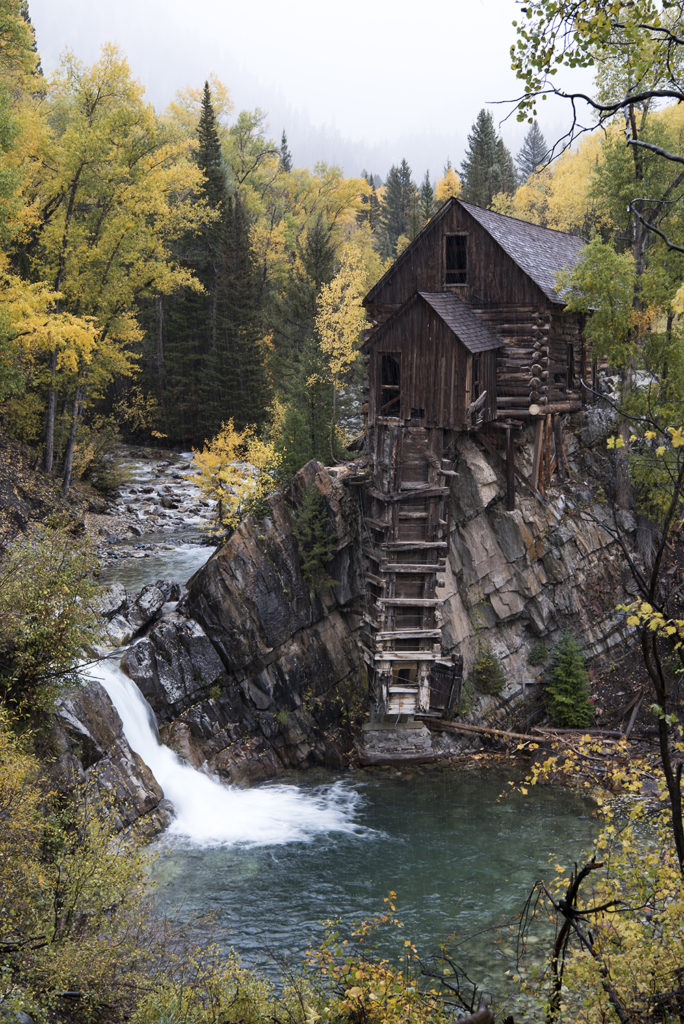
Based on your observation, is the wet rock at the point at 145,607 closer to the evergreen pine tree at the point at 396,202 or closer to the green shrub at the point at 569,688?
the green shrub at the point at 569,688

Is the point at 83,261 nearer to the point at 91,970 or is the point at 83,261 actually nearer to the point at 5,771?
the point at 5,771

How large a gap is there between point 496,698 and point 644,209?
17.9 m

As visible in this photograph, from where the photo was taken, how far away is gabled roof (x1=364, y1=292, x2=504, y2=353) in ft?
85.1

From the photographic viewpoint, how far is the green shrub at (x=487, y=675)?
2698 centimetres

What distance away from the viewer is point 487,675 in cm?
2705

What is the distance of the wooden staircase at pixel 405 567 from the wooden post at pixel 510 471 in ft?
8.71

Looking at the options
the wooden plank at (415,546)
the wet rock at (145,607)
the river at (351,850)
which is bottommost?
the river at (351,850)

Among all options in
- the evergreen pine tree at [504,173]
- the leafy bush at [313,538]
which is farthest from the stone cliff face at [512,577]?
the evergreen pine tree at [504,173]

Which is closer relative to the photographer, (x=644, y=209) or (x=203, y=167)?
(x=644, y=209)

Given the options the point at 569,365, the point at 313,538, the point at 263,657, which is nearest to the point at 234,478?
the point at 313,538

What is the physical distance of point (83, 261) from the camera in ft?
101

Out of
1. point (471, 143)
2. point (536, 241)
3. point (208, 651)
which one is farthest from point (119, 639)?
point (471, 143)

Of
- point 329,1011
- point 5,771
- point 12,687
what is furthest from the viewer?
point 12,687

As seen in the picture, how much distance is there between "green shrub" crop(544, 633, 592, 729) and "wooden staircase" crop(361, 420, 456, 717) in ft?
11.8
